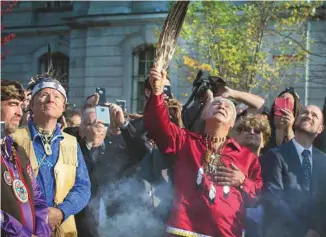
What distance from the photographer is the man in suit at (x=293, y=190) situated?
5.06m

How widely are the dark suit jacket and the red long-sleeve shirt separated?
8.1 inches

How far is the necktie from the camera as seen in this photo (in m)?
5.17

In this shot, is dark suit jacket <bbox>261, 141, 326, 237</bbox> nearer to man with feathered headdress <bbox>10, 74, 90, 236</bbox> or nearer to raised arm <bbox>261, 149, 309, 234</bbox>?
raised arm <bbox>261, 149, 309, 234</bbox>

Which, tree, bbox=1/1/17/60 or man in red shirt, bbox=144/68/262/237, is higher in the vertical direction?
tree, bbox=1/1/17/60

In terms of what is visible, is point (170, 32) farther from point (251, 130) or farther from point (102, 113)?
point (251, 130)

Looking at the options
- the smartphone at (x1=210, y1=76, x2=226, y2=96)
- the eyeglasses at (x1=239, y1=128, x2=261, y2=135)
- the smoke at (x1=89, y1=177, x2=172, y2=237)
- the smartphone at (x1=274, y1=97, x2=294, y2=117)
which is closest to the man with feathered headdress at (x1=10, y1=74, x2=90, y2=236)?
the smoke at (x1=89, y1=177, x2=172, y2=237)

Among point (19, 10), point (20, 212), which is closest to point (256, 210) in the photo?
point (20, 212)

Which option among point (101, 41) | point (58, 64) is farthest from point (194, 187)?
point (58, 64)

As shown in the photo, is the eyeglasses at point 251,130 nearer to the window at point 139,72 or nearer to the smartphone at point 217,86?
the smartphone at point 217,86

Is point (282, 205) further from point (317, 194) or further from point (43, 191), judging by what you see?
point (43, 191)

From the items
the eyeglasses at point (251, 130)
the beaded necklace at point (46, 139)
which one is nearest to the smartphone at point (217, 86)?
the eyeglasses at point (251, 130)

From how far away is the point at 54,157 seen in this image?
193 inches

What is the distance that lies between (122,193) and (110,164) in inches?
17.6

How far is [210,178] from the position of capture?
470 cm
